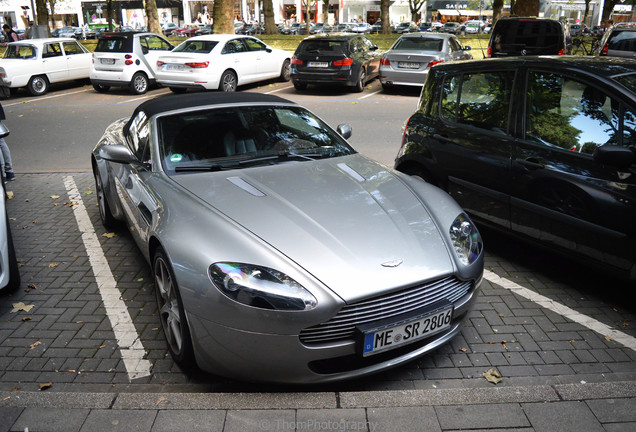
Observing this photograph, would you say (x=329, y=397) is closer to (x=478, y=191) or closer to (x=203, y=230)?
(x=203, y=230)

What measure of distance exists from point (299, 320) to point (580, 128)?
2795 mm

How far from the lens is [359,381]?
3.28 m

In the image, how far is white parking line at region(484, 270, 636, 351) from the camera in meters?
3.74

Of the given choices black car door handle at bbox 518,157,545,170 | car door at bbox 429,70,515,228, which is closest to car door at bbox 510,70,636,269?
black car door handle at bbox 518,157,545,170

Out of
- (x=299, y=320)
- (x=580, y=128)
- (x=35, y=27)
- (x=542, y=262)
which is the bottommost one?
(x=542, y=262)

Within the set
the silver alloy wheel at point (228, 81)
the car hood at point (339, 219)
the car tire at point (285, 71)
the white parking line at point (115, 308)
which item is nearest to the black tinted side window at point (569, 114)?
the car hood at point (339, 219)

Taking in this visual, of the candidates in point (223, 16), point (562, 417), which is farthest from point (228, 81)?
point (562, 417)

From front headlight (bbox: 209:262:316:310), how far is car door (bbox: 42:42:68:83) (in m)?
16.2

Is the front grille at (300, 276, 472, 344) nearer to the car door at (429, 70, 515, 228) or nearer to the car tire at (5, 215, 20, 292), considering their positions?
the car door at (429, 70, 515, 228)

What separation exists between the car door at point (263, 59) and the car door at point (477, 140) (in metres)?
11.7

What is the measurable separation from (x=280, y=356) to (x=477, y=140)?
9.76 ft

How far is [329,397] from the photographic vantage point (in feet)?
9.40

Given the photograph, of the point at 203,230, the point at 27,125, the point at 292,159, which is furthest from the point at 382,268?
the point at 27,125

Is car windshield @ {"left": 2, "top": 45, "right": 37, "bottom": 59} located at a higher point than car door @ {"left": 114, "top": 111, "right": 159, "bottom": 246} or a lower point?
higher
